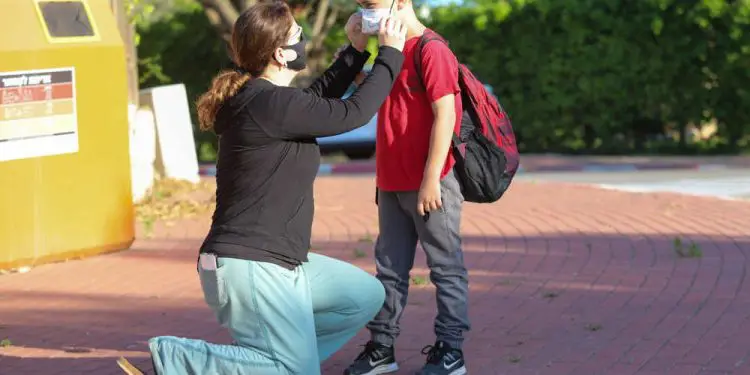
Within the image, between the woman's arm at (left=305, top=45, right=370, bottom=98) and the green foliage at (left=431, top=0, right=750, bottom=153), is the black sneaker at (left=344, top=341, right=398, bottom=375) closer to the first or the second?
the woman's arm at (left=305, top=45, right=370, bottom=98)

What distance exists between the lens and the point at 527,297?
7.27 meters

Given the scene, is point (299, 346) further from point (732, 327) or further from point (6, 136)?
point (6, 136)

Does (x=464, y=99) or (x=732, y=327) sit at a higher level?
(x=464, y=99)

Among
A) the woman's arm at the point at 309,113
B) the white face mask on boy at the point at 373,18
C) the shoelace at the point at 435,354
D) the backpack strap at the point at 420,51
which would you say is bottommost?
the shoelace at the point at 435,354

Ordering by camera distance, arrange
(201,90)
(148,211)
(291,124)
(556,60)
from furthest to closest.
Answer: (201,90) → (556,60) → (148,211) → (291,124)

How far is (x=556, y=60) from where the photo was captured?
1952 cm

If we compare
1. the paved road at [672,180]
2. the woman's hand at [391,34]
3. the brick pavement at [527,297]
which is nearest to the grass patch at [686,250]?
the brick pavement at [527,297]

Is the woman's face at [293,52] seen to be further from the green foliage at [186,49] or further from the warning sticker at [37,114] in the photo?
the green foliage at [186,49]

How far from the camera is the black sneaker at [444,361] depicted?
214 inches

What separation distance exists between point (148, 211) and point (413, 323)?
4.76 m

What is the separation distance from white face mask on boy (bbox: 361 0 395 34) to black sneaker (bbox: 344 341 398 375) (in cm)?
134

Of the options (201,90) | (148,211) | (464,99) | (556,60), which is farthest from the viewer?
(201,90)

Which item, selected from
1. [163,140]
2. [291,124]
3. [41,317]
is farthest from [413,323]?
[163,140]

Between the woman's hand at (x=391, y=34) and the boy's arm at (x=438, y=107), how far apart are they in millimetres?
313
